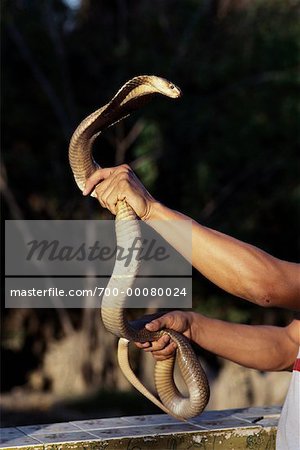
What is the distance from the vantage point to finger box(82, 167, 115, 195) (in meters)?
2.46

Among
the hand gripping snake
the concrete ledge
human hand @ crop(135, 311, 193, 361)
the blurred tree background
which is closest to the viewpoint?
the hand gripping snake

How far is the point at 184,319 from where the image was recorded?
2848mm

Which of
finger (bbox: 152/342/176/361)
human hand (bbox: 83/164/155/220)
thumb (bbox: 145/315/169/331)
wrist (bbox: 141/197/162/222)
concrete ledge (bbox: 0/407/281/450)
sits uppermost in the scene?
human hand (bbox: 83/164/155/220)

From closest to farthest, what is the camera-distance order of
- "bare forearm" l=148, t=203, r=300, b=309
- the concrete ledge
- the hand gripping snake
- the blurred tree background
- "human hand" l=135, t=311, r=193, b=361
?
"bare forearm" l=148, t=203, r=300, b=309 → the hand gripping snake → the concrete ledge → "human hand" l=135, t=311, r=193, b=361 → the blurred tree background

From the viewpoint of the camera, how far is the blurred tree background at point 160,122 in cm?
937

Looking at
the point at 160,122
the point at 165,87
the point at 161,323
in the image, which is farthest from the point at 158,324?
the point at 160,122

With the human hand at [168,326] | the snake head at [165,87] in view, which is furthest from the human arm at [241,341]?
the snake head at [165,87]

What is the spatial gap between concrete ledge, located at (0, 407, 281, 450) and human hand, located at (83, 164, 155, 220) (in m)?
0.75

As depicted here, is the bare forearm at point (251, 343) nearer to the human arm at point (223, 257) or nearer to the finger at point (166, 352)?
the finger at point (166, 352)

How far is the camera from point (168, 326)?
2830 millimetres

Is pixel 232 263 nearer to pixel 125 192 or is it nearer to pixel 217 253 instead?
pixel 217 253

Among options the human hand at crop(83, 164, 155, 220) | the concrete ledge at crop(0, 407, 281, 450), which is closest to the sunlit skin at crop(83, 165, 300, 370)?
the human hand at crop(83, 164, 155, 220)

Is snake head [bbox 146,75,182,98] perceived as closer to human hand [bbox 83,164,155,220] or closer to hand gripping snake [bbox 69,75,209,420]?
hand gripping snake [bbox 69,75,209,420]

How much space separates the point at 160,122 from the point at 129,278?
706cm
